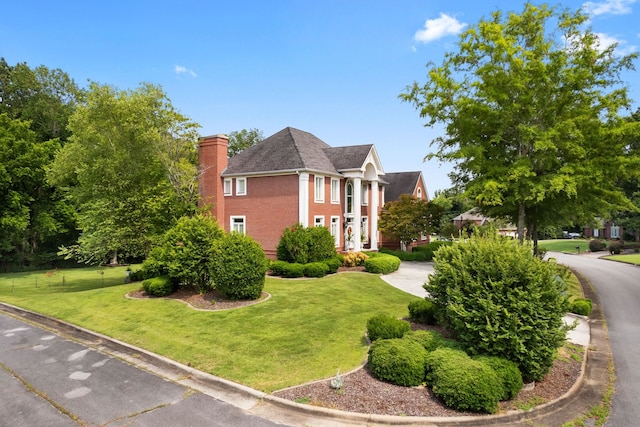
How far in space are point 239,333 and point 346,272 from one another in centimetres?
1272

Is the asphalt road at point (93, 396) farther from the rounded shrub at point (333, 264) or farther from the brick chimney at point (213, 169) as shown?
the brick chimney at point (213, 169)

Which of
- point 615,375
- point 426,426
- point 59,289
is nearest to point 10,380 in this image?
point 426,426

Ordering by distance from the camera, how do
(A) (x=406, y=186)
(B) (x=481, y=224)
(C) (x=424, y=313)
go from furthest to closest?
(B) (x=481, y=224), (A) (x=406, y=186), (C) (x=424, y=313)

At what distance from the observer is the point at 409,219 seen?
3319 centimetres

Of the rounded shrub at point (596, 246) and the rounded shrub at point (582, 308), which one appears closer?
the rounded shrub at point (582, 308)

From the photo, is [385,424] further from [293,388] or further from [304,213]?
[304,213]

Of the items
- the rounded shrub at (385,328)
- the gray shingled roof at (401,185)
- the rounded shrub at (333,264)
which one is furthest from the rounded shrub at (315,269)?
the gray shingled roof at (401,185)

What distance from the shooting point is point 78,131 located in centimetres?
2814

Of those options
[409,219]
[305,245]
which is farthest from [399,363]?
[409,219]

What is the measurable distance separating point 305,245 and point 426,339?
14.2 metres

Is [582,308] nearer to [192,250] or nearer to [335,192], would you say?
[192,250]

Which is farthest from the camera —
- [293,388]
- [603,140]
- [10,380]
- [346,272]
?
[346,272]

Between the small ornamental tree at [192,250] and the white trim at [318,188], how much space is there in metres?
11.5

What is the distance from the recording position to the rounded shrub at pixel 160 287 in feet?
57.9
